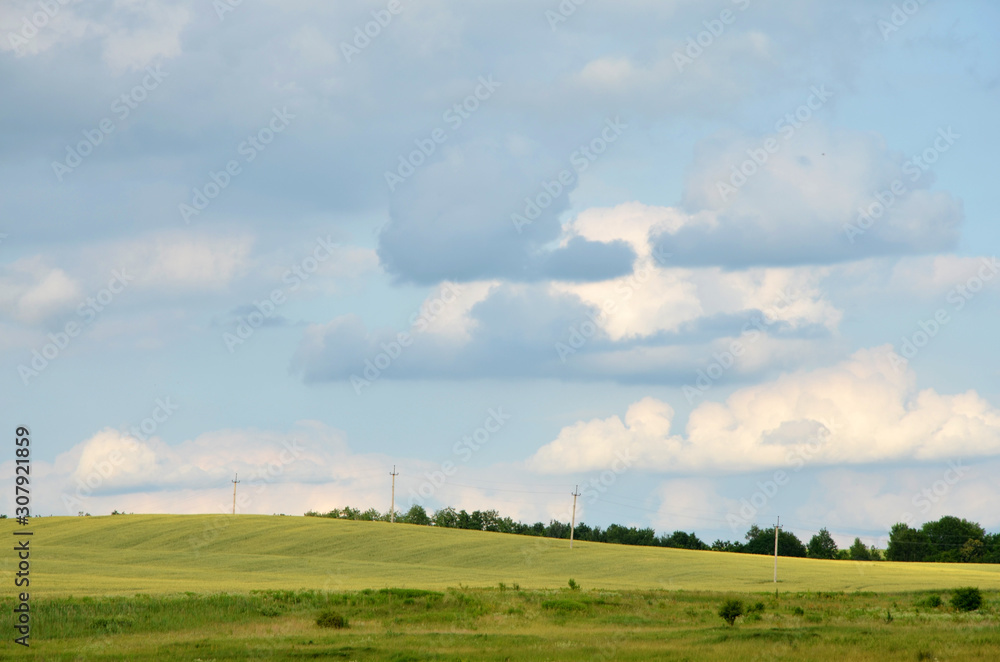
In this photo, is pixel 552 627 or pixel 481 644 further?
pixel 552 627

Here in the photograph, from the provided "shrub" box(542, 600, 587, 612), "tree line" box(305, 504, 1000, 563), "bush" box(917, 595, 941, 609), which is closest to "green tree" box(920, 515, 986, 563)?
"tree line" box(305, 504, 1000, 563)

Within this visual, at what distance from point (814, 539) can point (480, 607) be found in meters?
155

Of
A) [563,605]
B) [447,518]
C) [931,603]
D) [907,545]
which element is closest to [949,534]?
[907,545]

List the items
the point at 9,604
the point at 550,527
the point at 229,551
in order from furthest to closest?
1. the point at 550,527
2. the point at 229,551
3. the point at 9,604

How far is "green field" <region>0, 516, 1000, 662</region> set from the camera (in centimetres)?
3244

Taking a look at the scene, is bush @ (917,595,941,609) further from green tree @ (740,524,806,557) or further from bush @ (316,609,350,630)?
green tree @ (740,524,806,557)

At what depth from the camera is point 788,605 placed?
56.0m

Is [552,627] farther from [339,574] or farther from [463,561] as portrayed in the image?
[463,561]

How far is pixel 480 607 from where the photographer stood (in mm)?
48750

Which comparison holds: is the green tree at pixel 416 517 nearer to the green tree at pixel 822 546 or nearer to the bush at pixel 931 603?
the green tree at pixel 822 546

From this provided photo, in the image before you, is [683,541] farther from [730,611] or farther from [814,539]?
[730,611]

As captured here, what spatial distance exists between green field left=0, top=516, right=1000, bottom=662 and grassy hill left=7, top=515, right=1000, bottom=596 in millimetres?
383

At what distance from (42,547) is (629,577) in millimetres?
68143

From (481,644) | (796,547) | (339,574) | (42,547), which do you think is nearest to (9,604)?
(481,644)
